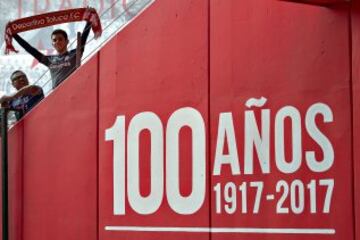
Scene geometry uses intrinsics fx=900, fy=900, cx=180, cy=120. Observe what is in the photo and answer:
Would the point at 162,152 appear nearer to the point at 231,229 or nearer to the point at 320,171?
the point at 231,229

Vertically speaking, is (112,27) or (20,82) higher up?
(112,27)

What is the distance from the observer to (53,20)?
8.12 metres

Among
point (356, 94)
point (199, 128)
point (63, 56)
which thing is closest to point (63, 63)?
point (63, 56)

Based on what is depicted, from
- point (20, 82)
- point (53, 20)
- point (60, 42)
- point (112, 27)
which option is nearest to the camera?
point (112, 27)

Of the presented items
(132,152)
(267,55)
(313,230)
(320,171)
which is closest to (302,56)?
(267,55)

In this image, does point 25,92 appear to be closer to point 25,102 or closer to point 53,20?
point 25,102

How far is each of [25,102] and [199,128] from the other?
212 cm

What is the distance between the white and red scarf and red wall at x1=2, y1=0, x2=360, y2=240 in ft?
1.36

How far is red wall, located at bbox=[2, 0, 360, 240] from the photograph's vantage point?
19.3 feet

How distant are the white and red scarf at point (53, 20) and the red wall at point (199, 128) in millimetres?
414

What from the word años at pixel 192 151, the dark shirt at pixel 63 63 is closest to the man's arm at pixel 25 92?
the dark shirt at pixel 63 63

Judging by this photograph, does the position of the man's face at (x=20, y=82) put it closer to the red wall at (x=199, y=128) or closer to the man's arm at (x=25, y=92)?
the man's arm at (x=25, y=92)

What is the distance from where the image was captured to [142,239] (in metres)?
6.85

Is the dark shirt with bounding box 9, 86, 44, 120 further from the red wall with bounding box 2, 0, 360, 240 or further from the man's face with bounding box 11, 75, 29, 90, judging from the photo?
the man's face with bounding box 11, 75, 29, 90
